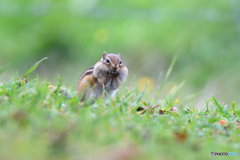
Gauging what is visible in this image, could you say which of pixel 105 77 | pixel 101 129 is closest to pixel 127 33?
pixel 105 77

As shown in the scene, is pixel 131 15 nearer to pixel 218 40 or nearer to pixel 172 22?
pixel 172 22

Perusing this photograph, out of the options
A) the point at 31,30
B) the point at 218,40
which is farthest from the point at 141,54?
the point at 31,30

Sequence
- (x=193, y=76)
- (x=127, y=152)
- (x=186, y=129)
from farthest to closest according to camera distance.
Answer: (x=193, y=76)
(x=186, y=129)
(x=127, y=152)

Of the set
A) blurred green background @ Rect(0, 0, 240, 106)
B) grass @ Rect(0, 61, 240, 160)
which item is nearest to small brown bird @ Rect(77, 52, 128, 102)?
grass @ Rect(0, 61, 240, 160)

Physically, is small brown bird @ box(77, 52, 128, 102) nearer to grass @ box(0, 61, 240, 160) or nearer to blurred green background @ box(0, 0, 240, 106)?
grass @ box(0, 61, 240, 160)

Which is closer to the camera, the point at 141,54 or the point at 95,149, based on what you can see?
the point at 95,149

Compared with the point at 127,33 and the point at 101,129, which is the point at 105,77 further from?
the point at 127,33
